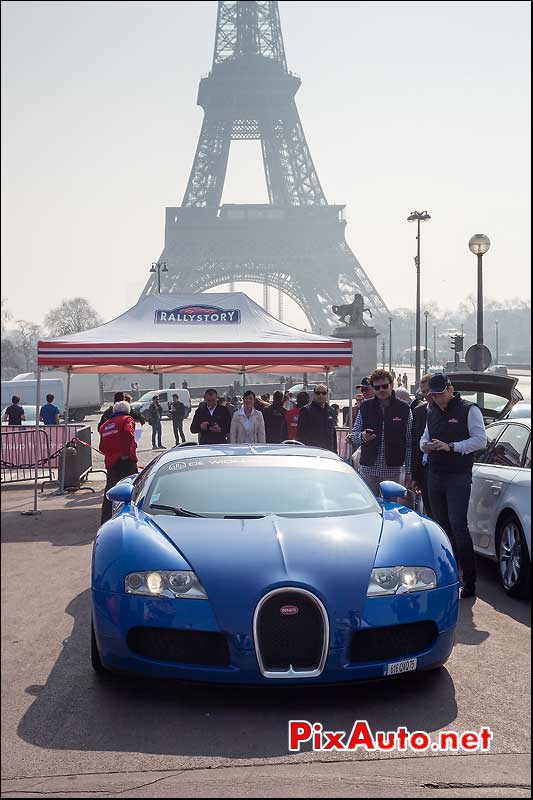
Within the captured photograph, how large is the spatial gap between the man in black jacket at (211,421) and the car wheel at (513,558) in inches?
223

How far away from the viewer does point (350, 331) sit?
45344 millimetres

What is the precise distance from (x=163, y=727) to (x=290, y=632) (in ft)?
3.19

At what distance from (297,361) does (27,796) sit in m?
10.6

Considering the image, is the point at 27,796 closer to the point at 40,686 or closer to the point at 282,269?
the point at 40,686

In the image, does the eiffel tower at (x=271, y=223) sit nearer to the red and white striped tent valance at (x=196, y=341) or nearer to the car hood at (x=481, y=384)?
the red and white striped tent valance at (x=196, y=341)

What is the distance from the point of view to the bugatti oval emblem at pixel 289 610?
286cm

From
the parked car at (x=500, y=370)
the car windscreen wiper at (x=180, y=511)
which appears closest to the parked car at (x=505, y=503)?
the parked car at (x=500, y=370)

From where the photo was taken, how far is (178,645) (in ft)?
10.1

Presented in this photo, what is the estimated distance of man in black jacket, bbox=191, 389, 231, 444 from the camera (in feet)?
37.3

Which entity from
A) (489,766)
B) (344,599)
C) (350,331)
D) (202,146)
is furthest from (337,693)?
(202,146)

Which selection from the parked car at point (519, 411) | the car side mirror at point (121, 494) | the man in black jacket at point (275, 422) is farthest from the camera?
the man in black jacket at point (275, 422)

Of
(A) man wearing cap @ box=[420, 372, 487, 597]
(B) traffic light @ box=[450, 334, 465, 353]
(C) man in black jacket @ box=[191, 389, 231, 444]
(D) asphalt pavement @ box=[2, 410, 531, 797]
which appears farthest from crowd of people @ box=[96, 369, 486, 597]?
(B) traffic light @ box=[450, 334, 465, 353]

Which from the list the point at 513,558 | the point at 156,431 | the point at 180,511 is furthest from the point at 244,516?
the point at 156,431

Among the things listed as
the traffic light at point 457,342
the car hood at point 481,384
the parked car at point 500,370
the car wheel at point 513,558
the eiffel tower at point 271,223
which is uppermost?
the eiffel tower at point 271,223
